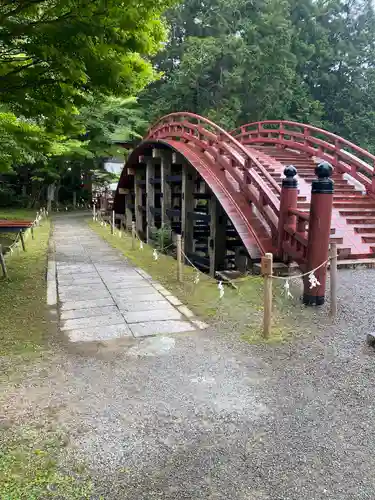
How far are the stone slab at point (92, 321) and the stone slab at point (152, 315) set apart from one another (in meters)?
0.13

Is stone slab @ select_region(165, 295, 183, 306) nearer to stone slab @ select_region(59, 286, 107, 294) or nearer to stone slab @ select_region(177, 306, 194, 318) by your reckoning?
stone slab @ select_region(177, 306, 194, 318)

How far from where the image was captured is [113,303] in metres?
6.25

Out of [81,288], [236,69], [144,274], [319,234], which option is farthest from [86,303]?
[236,69]

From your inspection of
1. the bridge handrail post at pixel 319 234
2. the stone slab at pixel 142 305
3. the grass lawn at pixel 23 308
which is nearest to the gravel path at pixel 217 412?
the grass lawn at pixel 23 308

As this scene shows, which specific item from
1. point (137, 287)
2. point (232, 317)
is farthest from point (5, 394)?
point (137, 287)

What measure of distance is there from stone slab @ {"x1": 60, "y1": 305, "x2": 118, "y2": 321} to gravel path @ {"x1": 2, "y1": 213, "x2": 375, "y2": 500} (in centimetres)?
105

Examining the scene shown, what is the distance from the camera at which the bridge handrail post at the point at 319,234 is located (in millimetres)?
5551

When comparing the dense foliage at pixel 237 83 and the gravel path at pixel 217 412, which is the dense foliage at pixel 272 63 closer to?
the dense foliage at pixel 237 83

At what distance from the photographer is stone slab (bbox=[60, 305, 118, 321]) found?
5.62m

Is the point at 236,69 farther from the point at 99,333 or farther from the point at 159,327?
the point at 99,333

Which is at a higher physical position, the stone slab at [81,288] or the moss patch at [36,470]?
the stone slab at [81,288]

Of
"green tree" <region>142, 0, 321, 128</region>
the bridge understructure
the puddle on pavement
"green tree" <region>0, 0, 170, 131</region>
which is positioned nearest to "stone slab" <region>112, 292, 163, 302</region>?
the puddle on pavement

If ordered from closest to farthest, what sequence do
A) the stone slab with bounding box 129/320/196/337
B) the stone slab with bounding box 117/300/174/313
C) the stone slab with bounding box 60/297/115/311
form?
1. the stone slab with bounding box 129/320/196/337
2. the stone slab with bounding box 117/300/174/313
3. the stone slab with bounding box 60/297/115/311

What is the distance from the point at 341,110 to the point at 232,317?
3295 centimetres
